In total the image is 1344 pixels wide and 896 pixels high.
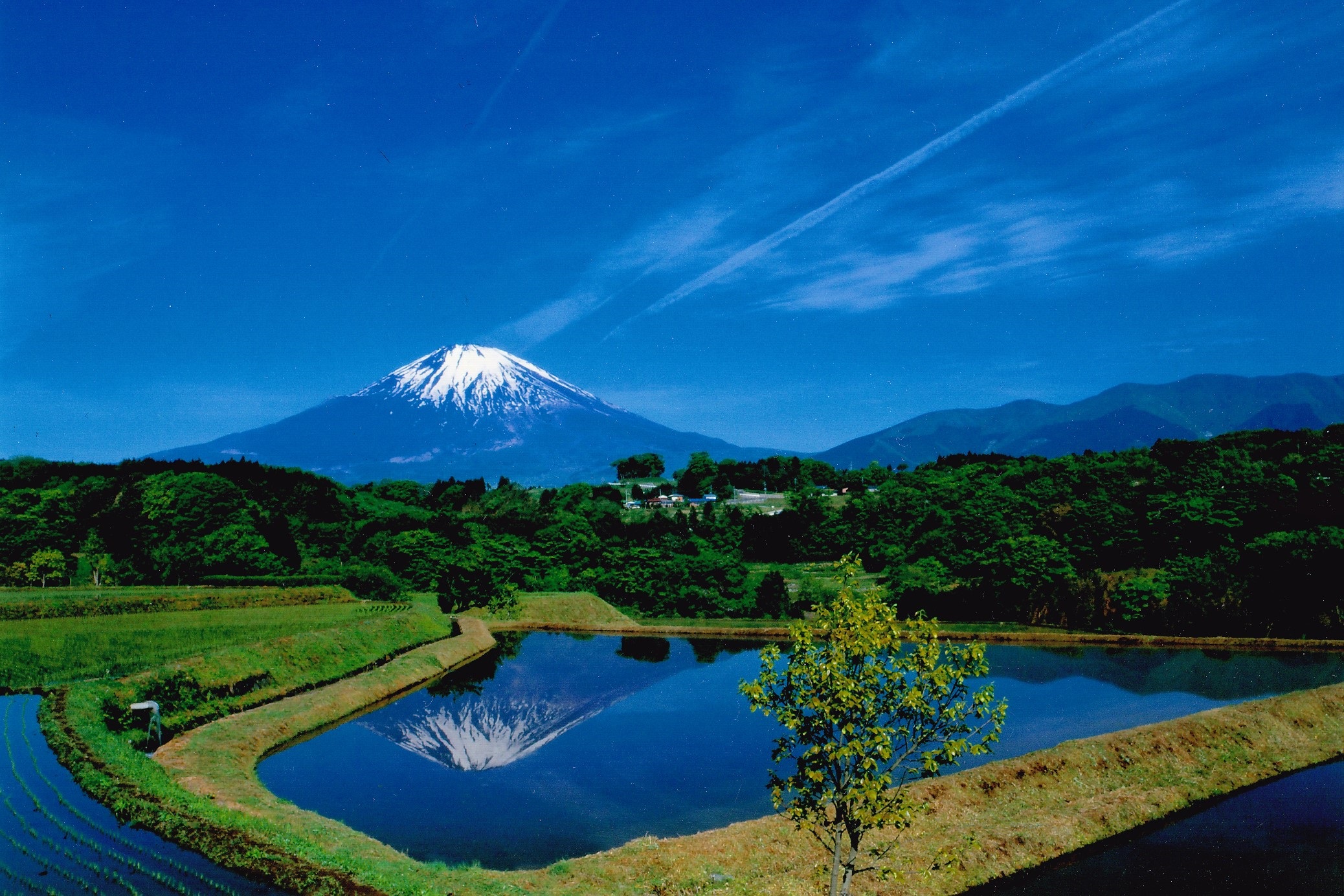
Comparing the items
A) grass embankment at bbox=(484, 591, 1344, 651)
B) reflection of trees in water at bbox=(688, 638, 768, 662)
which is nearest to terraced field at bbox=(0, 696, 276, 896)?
grass embankment at bbox=(484, 591, 1344, 651)

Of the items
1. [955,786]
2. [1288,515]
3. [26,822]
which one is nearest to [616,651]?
[955,786]

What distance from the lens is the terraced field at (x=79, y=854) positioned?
60.7ft

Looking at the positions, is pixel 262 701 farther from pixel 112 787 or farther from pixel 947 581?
pixel 947 581

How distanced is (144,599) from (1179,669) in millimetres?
66264

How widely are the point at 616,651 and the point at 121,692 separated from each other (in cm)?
3390

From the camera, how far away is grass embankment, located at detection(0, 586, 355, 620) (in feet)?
176

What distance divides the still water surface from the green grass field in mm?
11672

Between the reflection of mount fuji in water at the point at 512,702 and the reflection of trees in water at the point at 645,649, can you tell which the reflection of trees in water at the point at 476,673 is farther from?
the reflection of trees in water at the point at 645,649

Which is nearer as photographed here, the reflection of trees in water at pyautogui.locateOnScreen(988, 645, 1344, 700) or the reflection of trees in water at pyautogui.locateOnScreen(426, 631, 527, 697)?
the reflection of trees in water at pyautogui.locateOnScreen(988, 645, 1344, 700)

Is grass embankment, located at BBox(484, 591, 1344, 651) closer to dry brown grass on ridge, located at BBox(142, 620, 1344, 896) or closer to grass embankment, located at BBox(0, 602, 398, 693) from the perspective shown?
grass embankment, located at BBox(0, 602, 398, 693)

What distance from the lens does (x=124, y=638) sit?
4778 cm

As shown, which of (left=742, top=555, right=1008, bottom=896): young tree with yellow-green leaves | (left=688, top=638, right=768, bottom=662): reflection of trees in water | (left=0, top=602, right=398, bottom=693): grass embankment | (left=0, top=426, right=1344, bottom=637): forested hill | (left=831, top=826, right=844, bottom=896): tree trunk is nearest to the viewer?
(left=742, top=555, right=1008, bottom=896): young tree with yellow-green leaves

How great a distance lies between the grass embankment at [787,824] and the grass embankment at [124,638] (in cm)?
808

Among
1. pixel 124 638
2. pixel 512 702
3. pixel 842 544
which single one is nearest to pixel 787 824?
pixel 512 702
